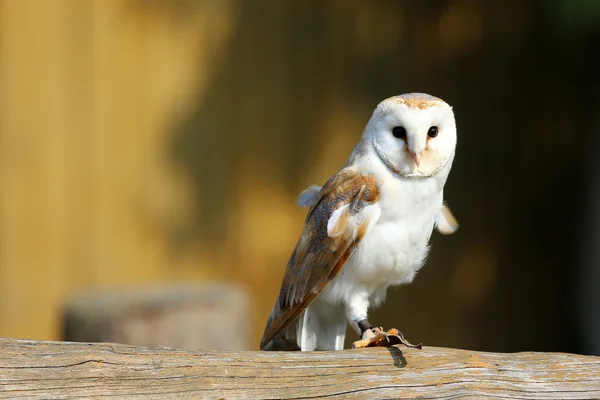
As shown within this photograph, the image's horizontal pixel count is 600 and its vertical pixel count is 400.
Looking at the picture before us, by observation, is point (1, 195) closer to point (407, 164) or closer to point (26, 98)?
point (26, 98)

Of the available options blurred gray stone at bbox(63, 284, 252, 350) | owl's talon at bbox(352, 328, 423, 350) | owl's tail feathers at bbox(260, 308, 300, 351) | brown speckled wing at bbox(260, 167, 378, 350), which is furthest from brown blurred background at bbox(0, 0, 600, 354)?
owl's talon at bbox(352, 328, 423, 350)

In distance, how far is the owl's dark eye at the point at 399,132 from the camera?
239cm

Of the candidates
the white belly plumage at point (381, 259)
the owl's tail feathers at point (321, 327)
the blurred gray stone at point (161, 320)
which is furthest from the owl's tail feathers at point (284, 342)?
the blurred gray stone at point (161, 320)

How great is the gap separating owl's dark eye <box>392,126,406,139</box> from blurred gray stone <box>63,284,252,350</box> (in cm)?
192

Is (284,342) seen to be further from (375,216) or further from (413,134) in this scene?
(413,134)

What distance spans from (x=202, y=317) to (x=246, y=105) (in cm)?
127

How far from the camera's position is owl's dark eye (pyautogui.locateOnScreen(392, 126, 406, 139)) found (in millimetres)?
2393

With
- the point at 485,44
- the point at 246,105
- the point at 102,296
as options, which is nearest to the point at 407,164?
the point at 102,296

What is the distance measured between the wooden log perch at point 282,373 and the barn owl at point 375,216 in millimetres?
208

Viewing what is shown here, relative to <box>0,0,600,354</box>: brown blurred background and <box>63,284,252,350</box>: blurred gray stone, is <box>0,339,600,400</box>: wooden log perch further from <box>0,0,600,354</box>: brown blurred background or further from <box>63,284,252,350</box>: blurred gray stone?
<box>0,0,600,354</box>: brown blurred background

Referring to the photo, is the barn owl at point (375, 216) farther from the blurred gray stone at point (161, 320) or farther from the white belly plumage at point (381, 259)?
the blurred gray stone at point (161, 320)

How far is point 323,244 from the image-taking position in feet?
8.24

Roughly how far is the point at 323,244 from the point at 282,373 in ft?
1.83

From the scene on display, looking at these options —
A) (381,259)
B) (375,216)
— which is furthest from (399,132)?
(381,259)
